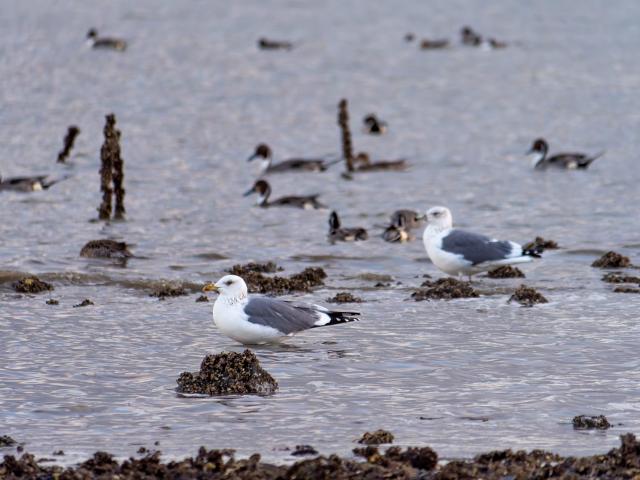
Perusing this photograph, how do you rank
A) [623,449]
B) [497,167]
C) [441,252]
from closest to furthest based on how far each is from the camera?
[623,449], [441,252], [497,167]

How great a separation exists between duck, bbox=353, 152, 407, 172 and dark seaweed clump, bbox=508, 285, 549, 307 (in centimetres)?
1474

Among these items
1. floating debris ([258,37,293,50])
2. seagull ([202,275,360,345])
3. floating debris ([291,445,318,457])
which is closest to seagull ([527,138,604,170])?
seagull ([202,275,360,345])

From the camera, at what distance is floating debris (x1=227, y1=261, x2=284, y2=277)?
19.6 m

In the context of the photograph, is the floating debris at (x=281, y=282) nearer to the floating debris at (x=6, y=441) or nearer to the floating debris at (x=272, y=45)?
the floating debris at (x=6, y=441)

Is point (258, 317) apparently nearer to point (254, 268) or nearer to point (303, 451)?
point (303, 451)

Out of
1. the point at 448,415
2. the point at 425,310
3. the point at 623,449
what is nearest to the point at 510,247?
the point at 425,310

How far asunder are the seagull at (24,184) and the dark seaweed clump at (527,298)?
13.4 metres

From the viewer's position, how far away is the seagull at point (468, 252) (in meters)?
18.8

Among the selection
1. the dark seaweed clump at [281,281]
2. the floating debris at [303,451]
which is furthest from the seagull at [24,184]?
the floating debris at [303,451]

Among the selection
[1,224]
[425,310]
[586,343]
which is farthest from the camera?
[1,224]

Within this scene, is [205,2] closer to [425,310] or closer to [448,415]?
[425,310]

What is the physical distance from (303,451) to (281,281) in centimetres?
802

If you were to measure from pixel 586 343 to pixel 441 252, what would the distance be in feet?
14.1

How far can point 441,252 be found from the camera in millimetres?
18922
